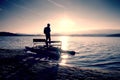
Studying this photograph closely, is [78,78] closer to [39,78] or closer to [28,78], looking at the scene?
[39,78]

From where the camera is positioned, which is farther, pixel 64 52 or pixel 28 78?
pixel 64 52

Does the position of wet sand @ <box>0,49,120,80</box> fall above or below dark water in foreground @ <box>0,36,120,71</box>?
above

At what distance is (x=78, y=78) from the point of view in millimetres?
8742

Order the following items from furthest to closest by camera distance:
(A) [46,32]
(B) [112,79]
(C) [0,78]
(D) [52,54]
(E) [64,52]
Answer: (E) [64,52], (A) [46,32], (D) [52,54], (B) [112,79], (C) [0,78]

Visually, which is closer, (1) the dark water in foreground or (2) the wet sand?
(2) the wet sand

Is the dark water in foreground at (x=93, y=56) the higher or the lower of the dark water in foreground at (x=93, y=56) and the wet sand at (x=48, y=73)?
the lower

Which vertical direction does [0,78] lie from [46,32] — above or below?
below

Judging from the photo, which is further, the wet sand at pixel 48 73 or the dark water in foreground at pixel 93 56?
the dark water in foreground at pixel 93 56

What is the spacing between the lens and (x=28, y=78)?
8.07 meters

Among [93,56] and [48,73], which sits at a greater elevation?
[48,73]

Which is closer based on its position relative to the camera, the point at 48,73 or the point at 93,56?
the point at 48,73

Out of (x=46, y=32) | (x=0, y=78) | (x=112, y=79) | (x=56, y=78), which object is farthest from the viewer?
(x=46, y=32)

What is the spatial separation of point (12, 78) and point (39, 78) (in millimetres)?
1481

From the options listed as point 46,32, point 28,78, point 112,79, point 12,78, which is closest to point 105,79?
point 112,79
